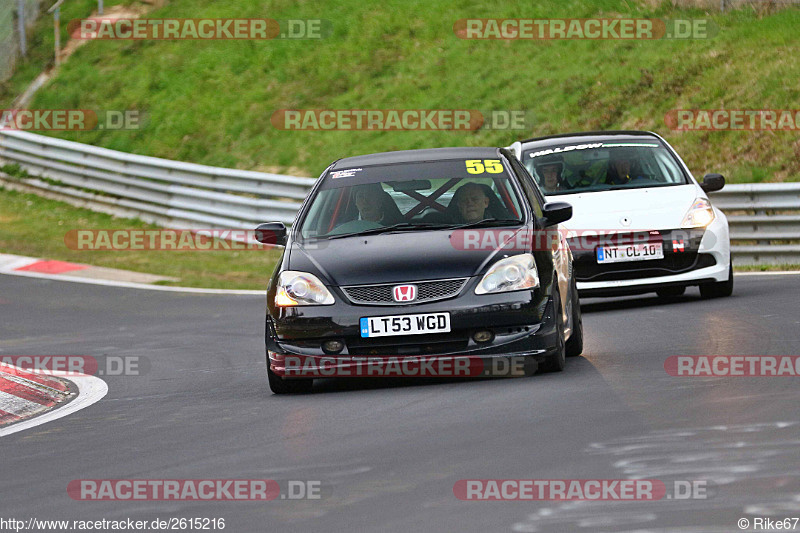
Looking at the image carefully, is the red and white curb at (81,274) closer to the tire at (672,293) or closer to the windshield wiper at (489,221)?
the tire at (672,293)

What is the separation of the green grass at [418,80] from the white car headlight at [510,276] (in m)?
10.7

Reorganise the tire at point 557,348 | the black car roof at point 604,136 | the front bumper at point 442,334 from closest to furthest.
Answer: the front bumper at point 442,334 < the tire at point 557,348 < the black car roof at point 604,136

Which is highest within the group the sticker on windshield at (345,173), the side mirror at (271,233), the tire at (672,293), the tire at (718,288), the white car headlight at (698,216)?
the sticker on windshield at (345,173)

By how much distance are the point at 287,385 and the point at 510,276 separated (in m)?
1.49

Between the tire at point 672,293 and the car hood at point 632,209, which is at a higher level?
the car hood at point 632,209

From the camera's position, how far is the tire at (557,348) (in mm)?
8508

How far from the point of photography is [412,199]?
9336 mm

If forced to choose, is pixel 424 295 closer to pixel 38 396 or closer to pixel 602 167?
pixel 38 396

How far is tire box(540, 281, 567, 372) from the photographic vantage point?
851cm

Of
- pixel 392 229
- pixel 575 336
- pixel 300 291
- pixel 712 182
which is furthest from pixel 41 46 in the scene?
pixel 300 291

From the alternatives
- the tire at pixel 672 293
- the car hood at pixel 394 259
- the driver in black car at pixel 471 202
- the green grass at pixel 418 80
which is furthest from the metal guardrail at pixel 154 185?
the car hood at pixel 394 259

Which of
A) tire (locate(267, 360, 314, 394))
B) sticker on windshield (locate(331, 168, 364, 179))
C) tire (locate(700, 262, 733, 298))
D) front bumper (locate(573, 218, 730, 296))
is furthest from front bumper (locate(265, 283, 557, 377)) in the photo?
tire (locate(700, 262, 733, 298))

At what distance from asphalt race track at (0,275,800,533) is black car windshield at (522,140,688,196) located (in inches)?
83.1

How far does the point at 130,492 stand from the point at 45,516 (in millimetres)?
440
